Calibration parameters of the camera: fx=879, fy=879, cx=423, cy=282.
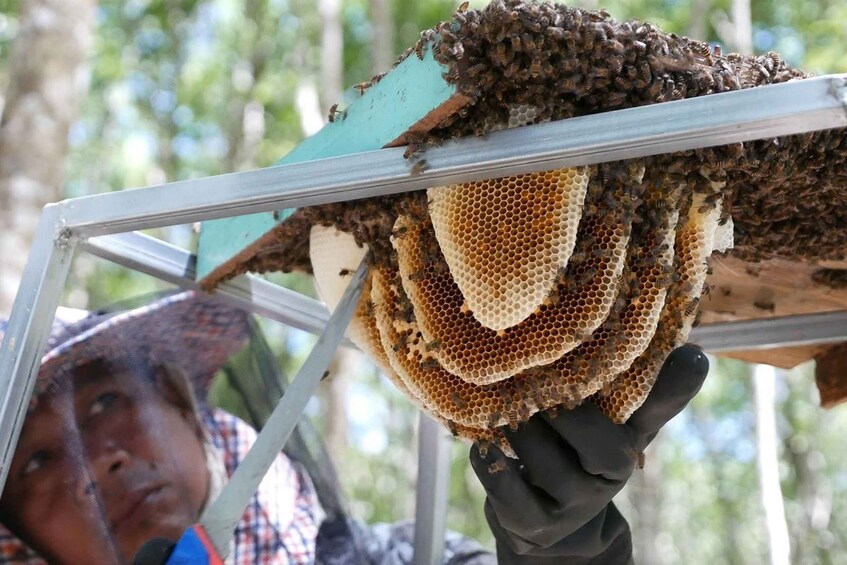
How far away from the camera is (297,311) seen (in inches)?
73.7

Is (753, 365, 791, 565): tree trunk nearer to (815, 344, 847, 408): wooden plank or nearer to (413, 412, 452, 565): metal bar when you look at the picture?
(815, 344, 847, 408): wooden plank

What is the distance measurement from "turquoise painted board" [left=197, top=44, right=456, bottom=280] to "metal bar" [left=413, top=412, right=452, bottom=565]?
27.4 inches

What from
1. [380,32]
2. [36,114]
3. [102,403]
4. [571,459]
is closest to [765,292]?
[571,459]

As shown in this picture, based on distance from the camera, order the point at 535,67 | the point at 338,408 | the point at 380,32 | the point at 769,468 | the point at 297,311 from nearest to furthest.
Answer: the point at 535,67
the point at 297,311
the point at 338,408
the point at 769,468
the point at 380,32

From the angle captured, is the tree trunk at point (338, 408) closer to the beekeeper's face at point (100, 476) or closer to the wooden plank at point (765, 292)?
the beekeeper's face at point (100, 476)

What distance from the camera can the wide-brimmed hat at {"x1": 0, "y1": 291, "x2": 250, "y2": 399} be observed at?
1.92 meters

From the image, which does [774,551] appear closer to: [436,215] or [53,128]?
[53,128]

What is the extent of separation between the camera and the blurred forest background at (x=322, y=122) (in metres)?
5.79

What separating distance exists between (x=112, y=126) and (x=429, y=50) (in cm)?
1194

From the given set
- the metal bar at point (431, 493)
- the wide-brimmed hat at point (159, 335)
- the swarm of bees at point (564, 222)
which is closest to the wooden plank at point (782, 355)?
the swarm of bees at point (564, 222)

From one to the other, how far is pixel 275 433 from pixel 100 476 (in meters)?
0.79

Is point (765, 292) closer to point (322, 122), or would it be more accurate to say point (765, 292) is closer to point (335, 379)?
point (335, 379)

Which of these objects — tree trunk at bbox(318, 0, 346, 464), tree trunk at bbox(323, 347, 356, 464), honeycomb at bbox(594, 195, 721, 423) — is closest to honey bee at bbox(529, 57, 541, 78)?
honeycomb at bbox(594, 195, 721, 423)

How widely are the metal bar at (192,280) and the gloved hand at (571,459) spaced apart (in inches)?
24.7
